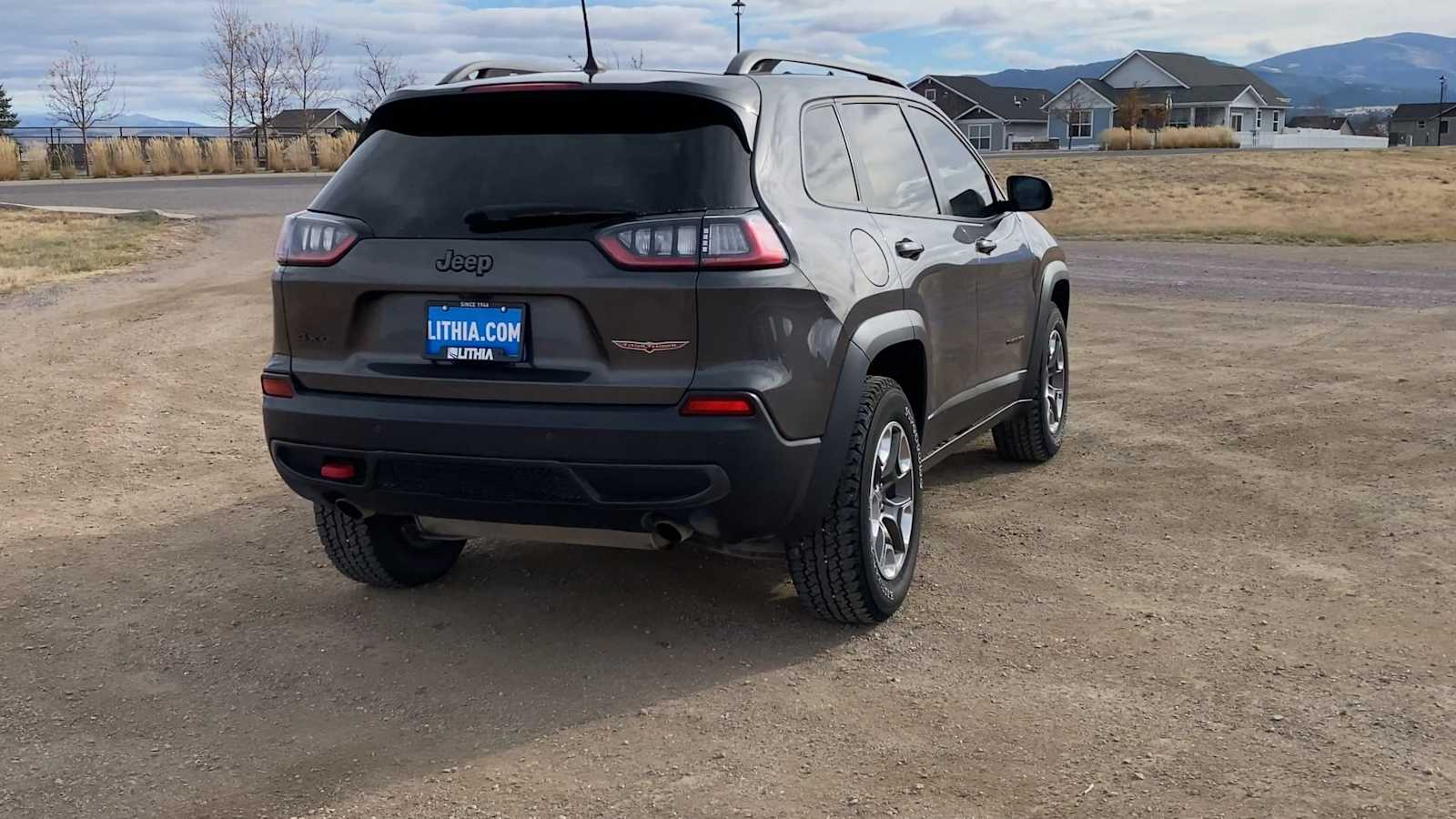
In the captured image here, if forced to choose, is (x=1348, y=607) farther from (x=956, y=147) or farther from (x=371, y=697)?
(x=371, y=697)

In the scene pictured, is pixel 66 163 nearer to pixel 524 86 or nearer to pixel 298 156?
pixel 298 156

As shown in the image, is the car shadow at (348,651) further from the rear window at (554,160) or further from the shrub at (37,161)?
the shrub at (37,161)

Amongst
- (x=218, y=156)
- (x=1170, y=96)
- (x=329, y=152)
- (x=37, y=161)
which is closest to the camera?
(x=37, y=161)

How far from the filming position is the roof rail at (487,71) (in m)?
4.54

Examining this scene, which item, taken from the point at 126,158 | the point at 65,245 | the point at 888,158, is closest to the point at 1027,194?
the point at 888,158

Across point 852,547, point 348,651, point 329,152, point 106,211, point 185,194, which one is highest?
point 329,152

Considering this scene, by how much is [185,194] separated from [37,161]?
1107 cm

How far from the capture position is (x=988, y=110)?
9181 cm

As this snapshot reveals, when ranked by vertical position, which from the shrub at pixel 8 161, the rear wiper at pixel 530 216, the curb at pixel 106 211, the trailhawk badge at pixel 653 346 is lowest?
the trailhawk badge at pixel 653 346

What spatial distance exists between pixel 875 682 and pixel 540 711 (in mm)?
989

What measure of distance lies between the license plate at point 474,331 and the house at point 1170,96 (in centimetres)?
8722

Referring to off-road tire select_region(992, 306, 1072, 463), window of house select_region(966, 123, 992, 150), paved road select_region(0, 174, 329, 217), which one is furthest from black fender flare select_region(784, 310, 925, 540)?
window of house select_region(966, 123, 992, 150)

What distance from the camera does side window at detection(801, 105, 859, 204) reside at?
4.24m

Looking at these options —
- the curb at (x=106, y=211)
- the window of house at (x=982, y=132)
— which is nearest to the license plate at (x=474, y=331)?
the curb at (x=106, y=211)
